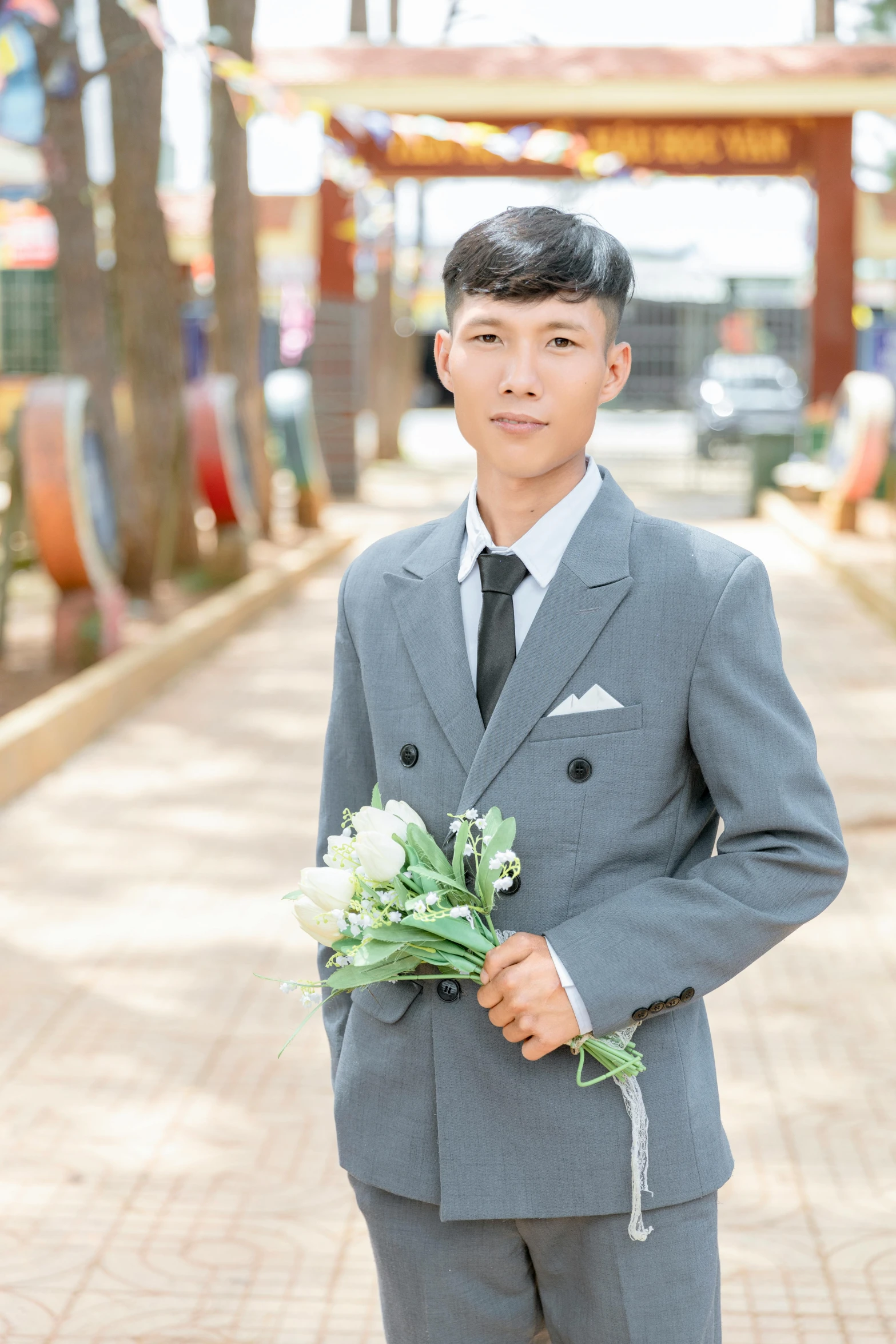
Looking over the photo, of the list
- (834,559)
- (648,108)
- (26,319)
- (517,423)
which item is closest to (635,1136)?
(517,423)

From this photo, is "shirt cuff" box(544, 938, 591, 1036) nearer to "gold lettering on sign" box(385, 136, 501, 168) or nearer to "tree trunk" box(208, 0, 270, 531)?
A: "tree trunk" box(208, 0, 270, 531)

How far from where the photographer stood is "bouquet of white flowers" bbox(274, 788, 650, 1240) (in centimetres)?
184

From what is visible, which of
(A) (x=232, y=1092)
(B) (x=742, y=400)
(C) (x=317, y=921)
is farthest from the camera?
(B) (x=742, y=400)

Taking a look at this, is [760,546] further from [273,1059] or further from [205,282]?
[205,282]

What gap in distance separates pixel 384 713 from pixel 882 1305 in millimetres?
1960

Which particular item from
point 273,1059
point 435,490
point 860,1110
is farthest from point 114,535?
point 435,490

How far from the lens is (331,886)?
6.23 ft

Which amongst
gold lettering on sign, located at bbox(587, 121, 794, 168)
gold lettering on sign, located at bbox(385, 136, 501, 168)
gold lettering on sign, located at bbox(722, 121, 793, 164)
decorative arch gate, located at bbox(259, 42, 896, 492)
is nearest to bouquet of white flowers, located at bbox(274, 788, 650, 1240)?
decorative arch gate, located at bbox(259, 42, 896, 492)

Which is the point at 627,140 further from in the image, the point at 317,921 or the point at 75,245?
the point at 317,921

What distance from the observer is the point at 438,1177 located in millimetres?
1957

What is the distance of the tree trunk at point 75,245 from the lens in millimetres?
10125

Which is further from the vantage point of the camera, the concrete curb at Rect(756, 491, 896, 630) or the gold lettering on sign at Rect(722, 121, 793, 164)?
the gold lettering on sign at Rect(722, 121, 793, 164)

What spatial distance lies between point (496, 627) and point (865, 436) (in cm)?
1483

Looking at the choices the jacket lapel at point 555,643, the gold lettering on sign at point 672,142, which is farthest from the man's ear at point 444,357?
the gold lettering on sign at point 672,142
